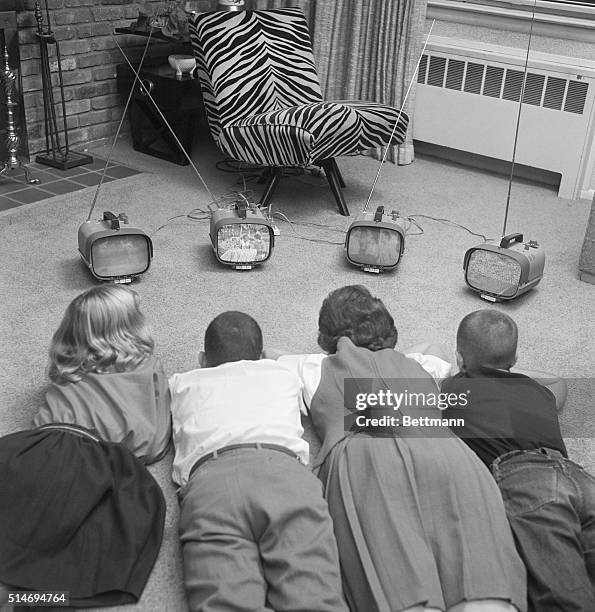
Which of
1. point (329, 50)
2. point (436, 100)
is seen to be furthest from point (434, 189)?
point (329, 50)

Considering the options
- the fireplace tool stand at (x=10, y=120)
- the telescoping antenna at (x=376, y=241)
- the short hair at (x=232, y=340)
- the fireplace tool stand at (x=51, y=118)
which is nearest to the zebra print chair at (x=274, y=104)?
the telescoping antenna at (x=376, y=241)

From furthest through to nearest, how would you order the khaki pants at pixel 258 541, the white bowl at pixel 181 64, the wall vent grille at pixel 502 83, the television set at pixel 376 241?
the white bowl at pixel 181 64
the wall vent grille at pixel 502 83
the television set at pixel 376 241
the khaki pants at pixel 258 541

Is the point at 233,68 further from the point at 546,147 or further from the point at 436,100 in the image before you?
the point at 546,147

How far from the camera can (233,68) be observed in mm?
3582

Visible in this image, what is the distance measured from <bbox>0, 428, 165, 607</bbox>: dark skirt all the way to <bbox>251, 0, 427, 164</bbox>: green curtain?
2.91 metres

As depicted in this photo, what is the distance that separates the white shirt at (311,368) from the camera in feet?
6.41

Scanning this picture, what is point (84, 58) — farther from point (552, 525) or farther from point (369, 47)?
point (552, 525)

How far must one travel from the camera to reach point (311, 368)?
198cm

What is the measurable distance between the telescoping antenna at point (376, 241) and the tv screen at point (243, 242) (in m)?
0.30

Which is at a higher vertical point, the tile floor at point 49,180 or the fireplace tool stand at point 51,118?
the fireplace tool stand at point 51,118

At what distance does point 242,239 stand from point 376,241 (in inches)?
18.3

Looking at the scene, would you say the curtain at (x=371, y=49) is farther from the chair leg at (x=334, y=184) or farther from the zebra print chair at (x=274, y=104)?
the chair leg at (x=334, y=184)

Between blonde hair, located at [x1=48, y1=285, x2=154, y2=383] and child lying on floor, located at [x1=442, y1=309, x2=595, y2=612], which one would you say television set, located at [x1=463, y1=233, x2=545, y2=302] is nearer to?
child lying on floor, located at [x1=442, y1=309, x2=595, y2=612]

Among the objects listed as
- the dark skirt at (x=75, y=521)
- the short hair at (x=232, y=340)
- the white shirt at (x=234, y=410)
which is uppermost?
the short hair at (x=232, y=340)
